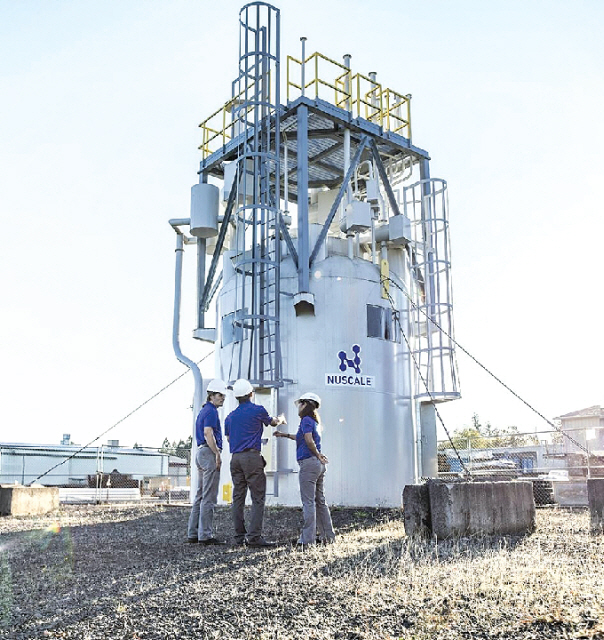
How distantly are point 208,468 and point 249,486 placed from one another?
59 cm

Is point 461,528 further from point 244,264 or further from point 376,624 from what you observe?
point 244,264

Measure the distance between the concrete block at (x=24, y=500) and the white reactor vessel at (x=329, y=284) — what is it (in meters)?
3.65

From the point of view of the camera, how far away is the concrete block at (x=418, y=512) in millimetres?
8922

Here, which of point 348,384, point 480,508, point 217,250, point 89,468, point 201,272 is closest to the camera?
point 480,508

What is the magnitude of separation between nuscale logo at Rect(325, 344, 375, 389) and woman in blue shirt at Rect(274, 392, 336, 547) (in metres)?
6.13

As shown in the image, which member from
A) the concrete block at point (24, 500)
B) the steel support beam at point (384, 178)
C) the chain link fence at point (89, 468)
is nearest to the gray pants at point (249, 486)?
the concrete block at point (24, 500)

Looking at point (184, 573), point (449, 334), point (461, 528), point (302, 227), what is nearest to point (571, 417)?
point (449, 334)

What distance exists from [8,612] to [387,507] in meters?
10.5

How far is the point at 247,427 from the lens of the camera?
902 centimetres

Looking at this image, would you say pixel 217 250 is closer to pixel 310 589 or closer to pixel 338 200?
pixel 338 200

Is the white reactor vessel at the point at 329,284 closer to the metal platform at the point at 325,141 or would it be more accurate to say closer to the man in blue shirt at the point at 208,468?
the metal platform at the point at 325,141

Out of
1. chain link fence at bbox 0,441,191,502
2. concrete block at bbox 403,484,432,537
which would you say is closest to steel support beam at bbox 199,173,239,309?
concrete block at bbox 403,484,432,537

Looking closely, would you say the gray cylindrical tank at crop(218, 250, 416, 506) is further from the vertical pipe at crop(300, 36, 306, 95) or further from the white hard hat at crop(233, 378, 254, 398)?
the white hard hat at crop(233, 378, 254, 398)

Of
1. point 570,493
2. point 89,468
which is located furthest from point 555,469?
point 89,468
